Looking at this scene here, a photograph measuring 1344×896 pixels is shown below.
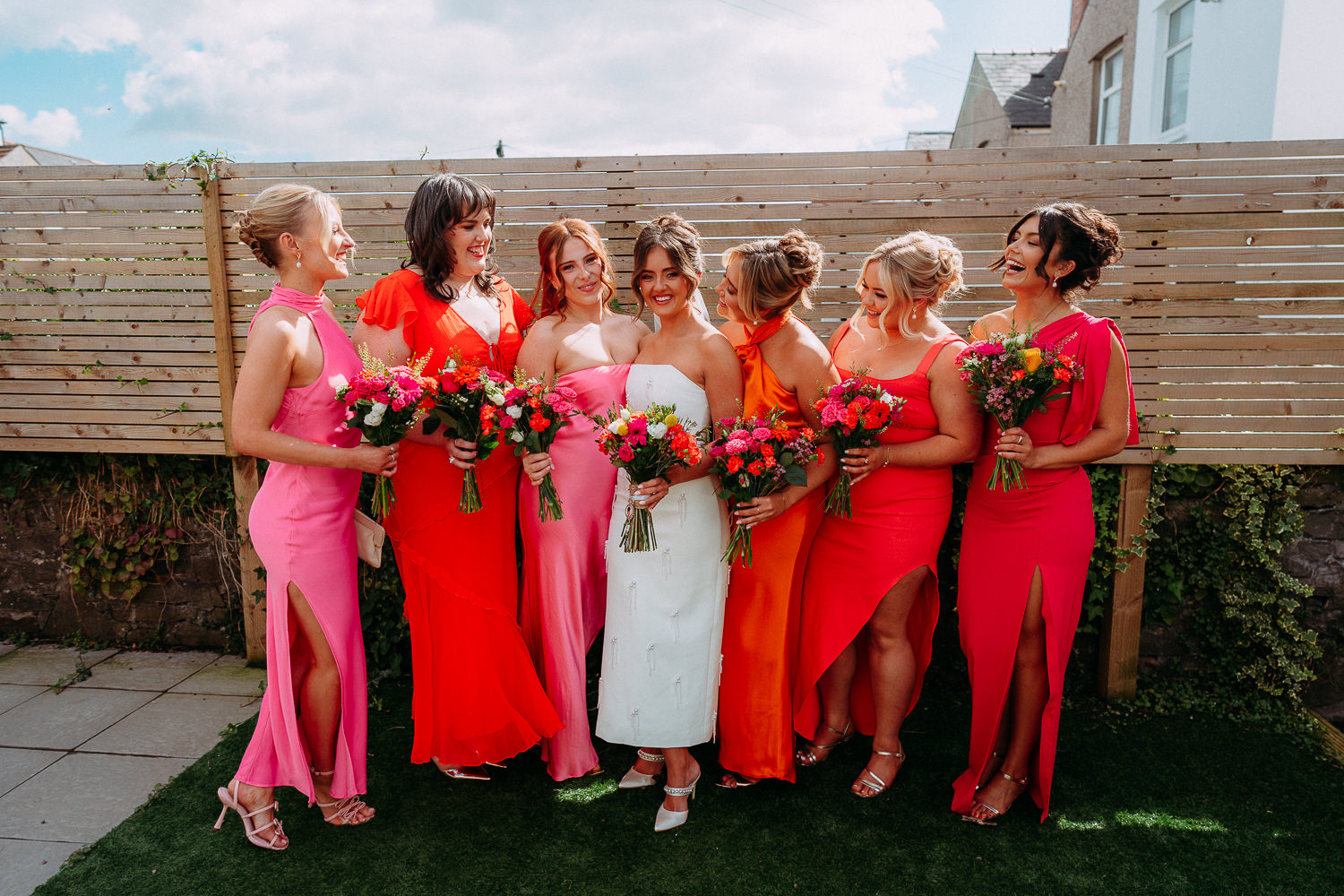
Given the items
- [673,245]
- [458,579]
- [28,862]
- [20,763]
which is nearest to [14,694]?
[20,763]

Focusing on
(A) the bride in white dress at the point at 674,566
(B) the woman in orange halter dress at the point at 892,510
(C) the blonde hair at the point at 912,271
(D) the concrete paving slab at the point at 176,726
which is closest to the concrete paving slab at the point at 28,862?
(D) the concrete paving slab at the point at 176,726

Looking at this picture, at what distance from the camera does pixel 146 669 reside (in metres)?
4.47

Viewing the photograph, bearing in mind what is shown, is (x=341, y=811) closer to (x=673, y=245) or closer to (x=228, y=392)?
(x=228, y=392)

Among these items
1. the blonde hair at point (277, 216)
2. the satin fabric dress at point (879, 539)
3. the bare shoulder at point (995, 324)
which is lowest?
the satin fabric dress at point (879, 539)

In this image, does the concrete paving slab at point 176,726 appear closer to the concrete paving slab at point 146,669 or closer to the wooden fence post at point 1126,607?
the concrete paving slab at point 146,669

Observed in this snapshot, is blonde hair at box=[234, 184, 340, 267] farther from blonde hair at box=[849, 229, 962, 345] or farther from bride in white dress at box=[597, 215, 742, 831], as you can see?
blonde hair at box=[849, 229, 962, 345]

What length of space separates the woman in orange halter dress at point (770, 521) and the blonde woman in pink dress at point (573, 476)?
54cm

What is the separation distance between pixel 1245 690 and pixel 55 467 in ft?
23.1

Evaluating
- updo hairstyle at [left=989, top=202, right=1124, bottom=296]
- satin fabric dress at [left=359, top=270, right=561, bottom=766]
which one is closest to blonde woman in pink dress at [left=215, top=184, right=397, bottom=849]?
satin fabric dress at [left=359, top=270, right=561, bottom=766]

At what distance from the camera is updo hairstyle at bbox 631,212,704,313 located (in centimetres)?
286

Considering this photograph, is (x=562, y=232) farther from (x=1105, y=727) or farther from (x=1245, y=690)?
(x=1245, y=690)

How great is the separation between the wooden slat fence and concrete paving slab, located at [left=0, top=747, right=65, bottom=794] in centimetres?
158

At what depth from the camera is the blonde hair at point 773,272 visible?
2900 millimetres

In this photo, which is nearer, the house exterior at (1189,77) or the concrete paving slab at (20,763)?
the concrete paving slab at (20,763)
